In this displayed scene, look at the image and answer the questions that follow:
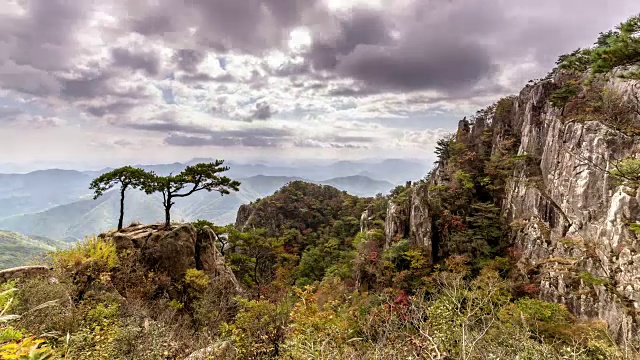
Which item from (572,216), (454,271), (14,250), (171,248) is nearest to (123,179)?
(171,248)

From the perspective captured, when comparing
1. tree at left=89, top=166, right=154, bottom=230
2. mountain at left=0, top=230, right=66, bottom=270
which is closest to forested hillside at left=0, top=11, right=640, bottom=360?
tree at left=89, top=166, right=154, bottom=230

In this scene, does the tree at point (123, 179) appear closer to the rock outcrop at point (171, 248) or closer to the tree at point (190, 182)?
the tree at point (190, 182)

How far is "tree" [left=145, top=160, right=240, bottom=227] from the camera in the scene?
20500mm

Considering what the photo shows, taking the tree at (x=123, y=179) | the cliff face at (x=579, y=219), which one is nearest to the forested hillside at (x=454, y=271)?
the cliff face at (x=579, y=219)

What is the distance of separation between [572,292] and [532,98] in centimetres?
1693

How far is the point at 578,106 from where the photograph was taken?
22.2m

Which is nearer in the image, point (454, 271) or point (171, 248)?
point (171, 248)

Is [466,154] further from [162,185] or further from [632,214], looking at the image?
[162,185]

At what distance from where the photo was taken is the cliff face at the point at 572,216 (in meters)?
15.0

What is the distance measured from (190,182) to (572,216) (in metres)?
25.0

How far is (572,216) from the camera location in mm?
19578

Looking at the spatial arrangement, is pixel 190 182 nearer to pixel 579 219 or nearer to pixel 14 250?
pixel 579 219

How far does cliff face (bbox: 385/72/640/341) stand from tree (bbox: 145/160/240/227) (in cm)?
1637

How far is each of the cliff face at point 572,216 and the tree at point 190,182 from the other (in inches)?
644
